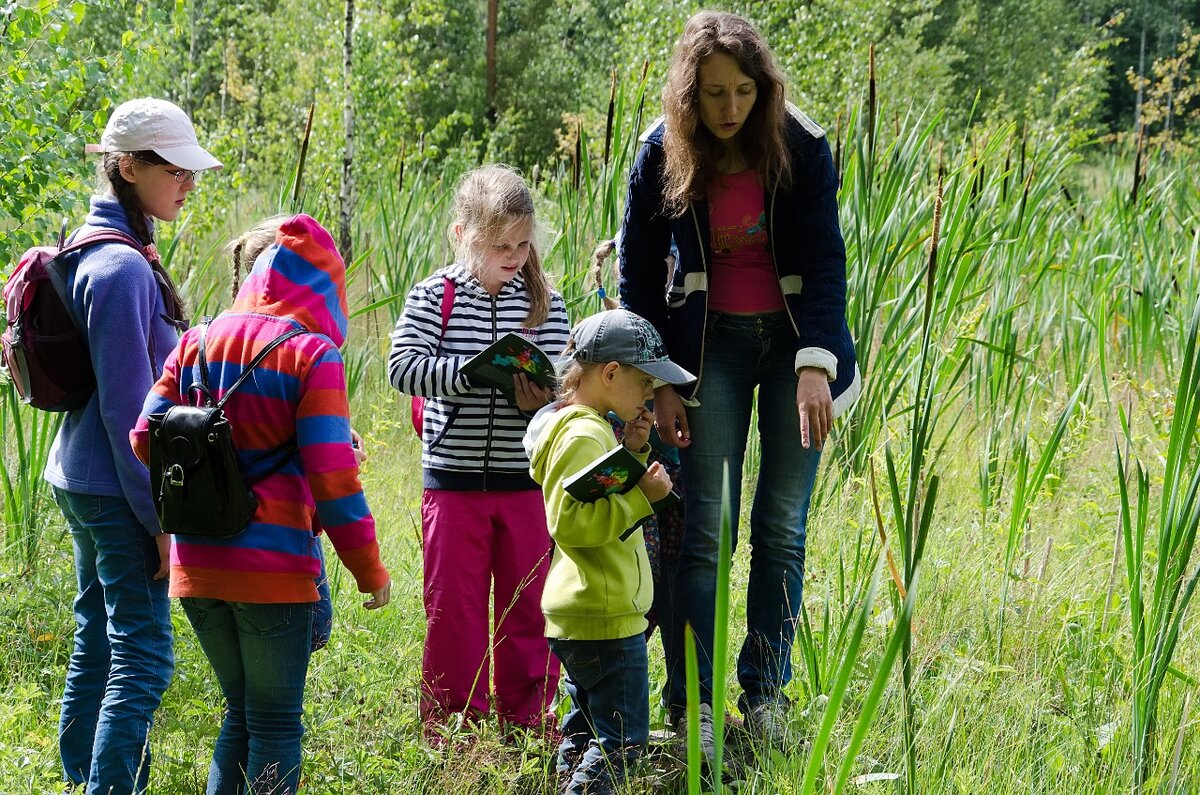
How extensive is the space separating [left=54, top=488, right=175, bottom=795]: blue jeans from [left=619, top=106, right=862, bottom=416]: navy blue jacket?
116cm

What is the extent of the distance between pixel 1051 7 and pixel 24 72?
29248 millimetres

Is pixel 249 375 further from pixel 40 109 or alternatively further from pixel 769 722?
pixel 40 109

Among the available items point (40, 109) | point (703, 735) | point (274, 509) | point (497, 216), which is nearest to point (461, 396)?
point (497, 216)

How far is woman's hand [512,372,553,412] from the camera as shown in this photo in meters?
2.40

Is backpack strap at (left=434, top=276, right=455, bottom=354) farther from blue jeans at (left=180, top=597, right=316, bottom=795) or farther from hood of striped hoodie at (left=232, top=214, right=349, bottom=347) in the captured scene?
blue jeans at (left=180, top=597, right=316, bottom=795)

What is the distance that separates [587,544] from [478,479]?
2.03 ft

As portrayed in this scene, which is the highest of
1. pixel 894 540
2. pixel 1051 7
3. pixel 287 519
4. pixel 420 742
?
pixel 1051 7

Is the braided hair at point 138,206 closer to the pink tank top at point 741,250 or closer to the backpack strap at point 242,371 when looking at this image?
the backpack strap at point 242,371

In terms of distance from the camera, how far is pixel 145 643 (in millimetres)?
2160

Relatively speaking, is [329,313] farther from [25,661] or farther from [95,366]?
[25,661]

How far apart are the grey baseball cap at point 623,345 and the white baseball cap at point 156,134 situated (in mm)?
805

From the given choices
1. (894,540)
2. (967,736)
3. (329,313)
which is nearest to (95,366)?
(329,313)

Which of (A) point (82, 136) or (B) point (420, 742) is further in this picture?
(A) point (82, 136)

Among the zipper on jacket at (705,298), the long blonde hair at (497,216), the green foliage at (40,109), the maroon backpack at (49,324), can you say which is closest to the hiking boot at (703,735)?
the zipper on jacket at (705,298)
